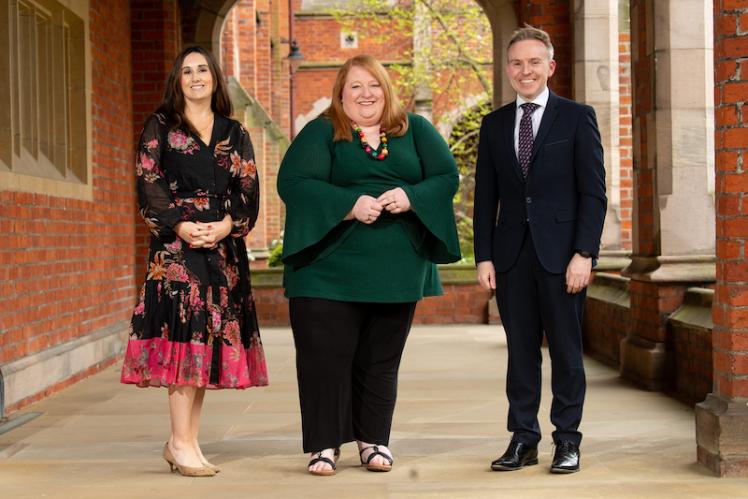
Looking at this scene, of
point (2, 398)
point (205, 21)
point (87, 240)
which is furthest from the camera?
point (205, 21)

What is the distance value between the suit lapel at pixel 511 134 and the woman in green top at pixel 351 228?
256 millimetres

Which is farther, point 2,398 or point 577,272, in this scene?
point 2,398

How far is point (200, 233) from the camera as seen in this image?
5.34 meters

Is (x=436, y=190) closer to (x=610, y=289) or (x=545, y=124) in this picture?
(x=545, y=124)

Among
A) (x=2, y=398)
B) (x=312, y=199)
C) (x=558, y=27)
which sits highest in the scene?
(x=558, y=27)

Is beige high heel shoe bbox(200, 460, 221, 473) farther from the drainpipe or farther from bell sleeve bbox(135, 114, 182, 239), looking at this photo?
the drainpipe

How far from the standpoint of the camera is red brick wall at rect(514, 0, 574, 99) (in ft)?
40.3

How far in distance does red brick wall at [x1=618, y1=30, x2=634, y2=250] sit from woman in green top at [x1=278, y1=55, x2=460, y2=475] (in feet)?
24.3

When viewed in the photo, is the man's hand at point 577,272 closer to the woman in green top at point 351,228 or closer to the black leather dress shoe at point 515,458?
the woman in green top at point 351,228

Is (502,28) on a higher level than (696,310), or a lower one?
higher

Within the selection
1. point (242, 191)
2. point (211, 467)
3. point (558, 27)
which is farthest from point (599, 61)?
point (211, 467)

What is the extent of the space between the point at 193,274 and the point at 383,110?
3.44ft

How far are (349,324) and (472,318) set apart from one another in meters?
10.4

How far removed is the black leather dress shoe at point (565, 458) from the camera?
5.34 metres
